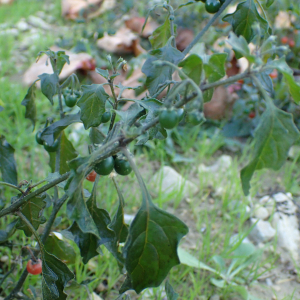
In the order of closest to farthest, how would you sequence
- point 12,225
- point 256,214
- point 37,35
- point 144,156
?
point 12,225 < point 256,214 < point 144,156 < point 37,35

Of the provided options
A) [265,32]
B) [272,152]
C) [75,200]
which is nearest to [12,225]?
[75,200]

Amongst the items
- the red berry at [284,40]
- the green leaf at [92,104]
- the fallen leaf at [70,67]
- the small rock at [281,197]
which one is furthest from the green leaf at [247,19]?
the red berry at [284,40]

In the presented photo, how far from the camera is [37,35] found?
14.2 feet

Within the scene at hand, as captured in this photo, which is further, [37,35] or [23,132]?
[37,35]

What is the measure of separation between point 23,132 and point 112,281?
4.51 ft

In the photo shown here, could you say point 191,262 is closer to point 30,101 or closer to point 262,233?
point 262,233

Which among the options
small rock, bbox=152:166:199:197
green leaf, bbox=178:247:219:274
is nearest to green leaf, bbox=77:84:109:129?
green leaf, bbox=178:247:219:274

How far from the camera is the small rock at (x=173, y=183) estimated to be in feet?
7.25

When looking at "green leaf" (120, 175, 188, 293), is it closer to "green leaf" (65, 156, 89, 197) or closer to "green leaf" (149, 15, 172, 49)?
"green leaf" (65, 156, 89, 197)

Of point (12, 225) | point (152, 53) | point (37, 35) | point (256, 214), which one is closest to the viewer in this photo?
point (152, 53)

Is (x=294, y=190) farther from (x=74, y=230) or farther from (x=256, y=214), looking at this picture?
(x=74, y=230)

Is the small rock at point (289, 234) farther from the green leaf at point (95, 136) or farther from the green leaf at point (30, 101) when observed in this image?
Result: the green leaf at point (30, 101)

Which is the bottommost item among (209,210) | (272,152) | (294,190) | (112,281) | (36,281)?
(294,190)

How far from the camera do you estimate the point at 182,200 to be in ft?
7.51
